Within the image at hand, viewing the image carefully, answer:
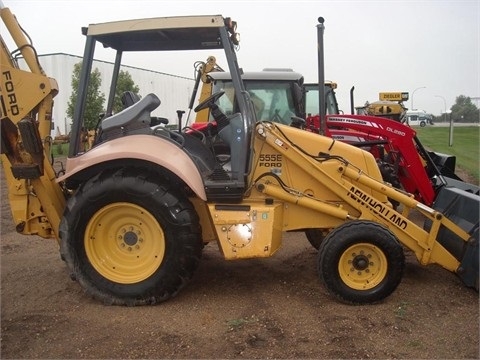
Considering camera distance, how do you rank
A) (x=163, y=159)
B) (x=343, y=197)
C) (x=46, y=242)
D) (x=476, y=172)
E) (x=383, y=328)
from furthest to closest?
1. (x=476, y=172)
2. (x=46, y=242)
3. (x=343, y=197)
4. (x=163, y=159)
5. (x=383, y=328)

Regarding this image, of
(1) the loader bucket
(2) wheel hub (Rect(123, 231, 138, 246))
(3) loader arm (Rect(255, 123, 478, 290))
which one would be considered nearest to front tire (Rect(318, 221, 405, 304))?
(3) loader arm (Rect(255, 123, 478, 290))

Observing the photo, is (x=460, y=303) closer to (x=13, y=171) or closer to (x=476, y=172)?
(x=13, y=171)

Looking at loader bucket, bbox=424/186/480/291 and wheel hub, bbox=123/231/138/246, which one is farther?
wheel hub, bbox=123/231/138/246

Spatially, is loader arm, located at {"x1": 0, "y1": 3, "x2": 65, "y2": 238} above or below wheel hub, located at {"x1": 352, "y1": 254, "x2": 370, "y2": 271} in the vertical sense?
above

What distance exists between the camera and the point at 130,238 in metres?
4.46

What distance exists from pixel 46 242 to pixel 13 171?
246cm

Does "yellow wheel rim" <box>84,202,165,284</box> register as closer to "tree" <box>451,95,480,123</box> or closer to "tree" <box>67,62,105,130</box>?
"tree" <box>67,62,105,130</box>

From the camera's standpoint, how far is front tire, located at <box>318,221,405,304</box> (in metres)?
4.27

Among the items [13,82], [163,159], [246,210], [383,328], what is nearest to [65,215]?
[163,159]

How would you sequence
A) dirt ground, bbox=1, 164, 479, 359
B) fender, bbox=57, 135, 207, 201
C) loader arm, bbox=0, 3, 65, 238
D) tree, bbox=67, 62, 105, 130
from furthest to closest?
tree, bbox=67, 62, 105, 130
loader arm, bbox=0, 3, 65, 238
fender, bbox=57, 135, 207, 201
dirt ground, bbox=1, 164, 479, 359

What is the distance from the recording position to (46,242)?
6668mm

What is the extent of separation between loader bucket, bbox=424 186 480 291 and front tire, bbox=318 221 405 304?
0.58 meters

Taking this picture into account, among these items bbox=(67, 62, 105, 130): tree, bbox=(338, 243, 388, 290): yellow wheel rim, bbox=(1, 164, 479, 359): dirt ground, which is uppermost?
bbox=(67, 62, 105, 130): tree

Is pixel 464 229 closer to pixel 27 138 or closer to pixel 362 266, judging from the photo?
pixel 362 266
